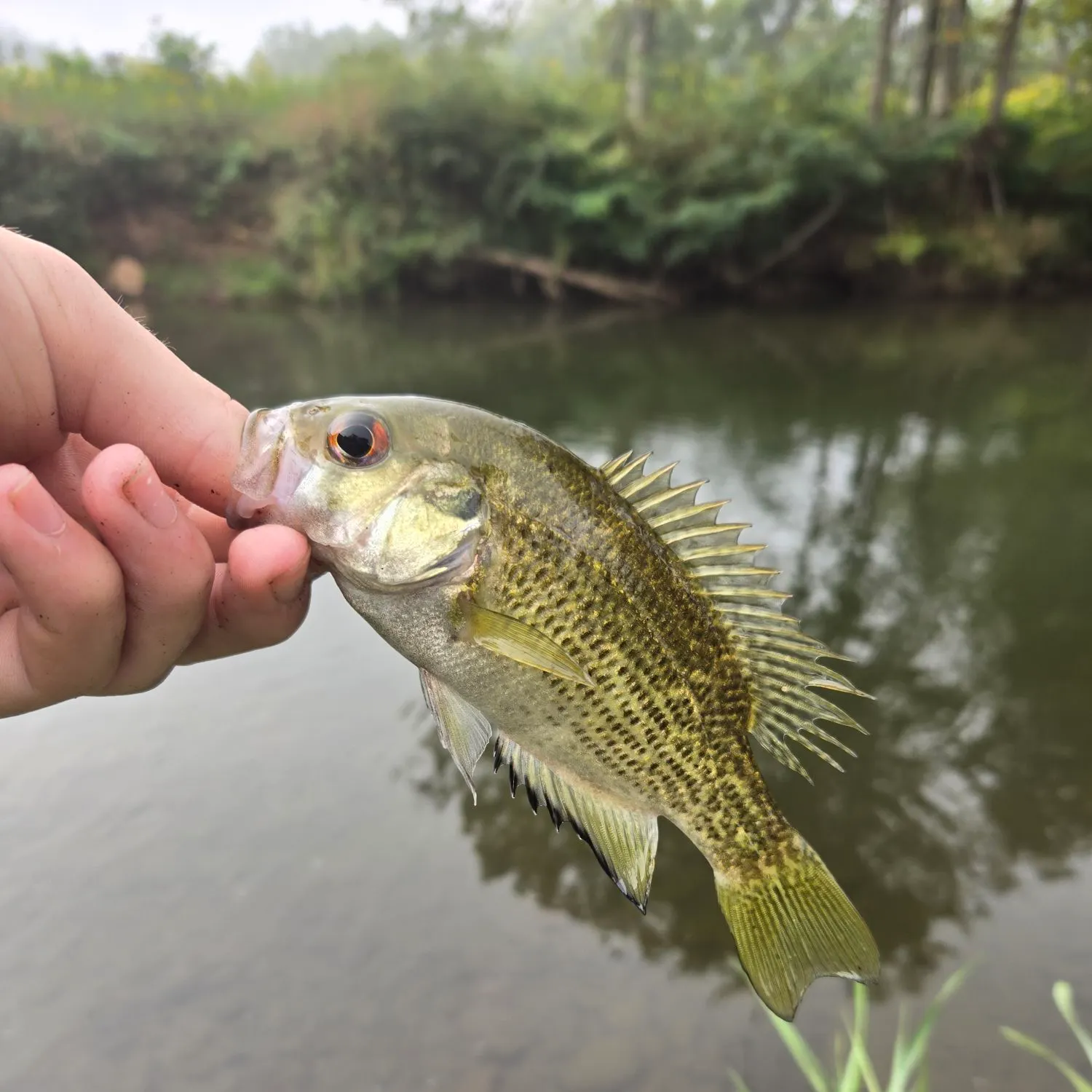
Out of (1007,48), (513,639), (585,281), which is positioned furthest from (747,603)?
(1007,48)

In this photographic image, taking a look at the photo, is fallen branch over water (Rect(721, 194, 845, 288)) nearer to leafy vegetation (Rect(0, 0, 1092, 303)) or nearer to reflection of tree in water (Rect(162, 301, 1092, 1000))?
leafy vegetation (Rect(0, 0, 1092, 303))

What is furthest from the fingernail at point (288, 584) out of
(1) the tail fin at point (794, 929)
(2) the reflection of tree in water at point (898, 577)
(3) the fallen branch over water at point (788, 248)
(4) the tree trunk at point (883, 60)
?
(4) the tree trunk at point (883, 60)

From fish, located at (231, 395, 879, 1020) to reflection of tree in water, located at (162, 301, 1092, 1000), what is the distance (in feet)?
6.83

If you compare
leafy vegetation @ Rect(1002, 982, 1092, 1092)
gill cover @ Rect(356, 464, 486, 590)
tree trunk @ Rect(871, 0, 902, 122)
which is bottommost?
leafy vegetation @ Rect(1002, 982, 1092, 1092)

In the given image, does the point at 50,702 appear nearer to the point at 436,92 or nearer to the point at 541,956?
the point at 541,956

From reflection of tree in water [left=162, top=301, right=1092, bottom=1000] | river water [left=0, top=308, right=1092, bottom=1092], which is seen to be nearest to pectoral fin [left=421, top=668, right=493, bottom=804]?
river water [left=0, top=308, right=1092, bottom=1092]

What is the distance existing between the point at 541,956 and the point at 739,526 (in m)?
2.58

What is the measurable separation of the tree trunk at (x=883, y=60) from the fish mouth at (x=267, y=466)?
26.5 m

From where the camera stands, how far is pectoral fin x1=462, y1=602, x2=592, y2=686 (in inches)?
62.6

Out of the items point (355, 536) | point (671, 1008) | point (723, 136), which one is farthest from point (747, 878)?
point (723, 136)

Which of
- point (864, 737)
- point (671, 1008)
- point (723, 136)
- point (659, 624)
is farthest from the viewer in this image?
point (723, 136)

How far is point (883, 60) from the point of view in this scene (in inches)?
898

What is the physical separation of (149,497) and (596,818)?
115 cm

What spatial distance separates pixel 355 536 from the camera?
156 cm
